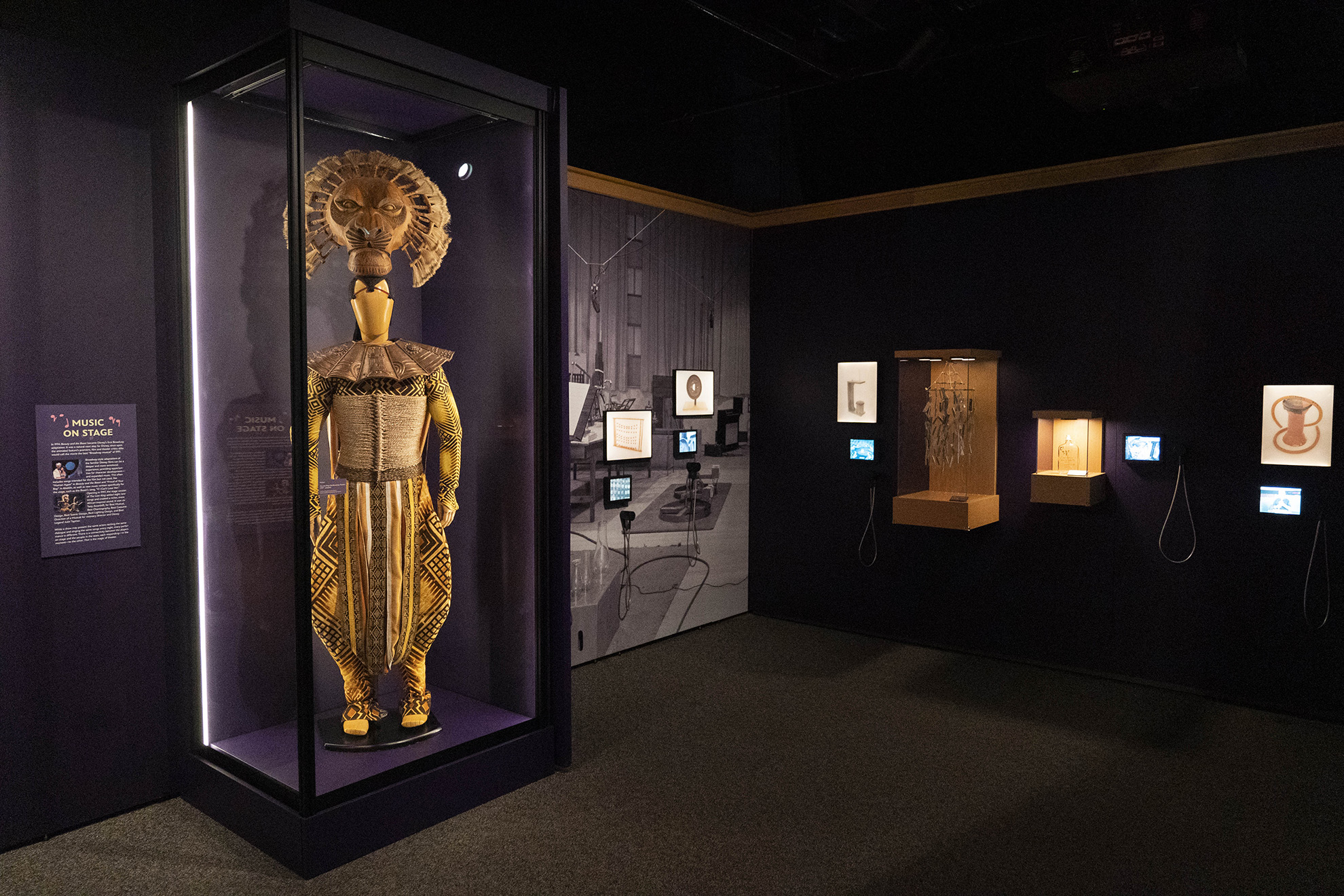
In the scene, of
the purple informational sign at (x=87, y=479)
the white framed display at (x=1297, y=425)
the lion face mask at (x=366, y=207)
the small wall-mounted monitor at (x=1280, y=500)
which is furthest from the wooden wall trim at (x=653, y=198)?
the small wall-mounted monitor at (x=1280, y=500)

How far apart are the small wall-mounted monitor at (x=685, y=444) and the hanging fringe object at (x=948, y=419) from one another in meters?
1.57

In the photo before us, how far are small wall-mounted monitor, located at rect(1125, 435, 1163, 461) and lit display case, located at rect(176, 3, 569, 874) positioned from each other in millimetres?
3317

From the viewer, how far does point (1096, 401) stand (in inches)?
203

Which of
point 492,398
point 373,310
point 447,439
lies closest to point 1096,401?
point 492,398

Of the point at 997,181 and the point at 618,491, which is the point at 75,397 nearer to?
the point at 618,491

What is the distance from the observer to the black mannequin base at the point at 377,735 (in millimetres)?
3471

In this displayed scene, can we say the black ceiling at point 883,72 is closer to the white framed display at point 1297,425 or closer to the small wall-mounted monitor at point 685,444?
the white framed display at point 1297,425

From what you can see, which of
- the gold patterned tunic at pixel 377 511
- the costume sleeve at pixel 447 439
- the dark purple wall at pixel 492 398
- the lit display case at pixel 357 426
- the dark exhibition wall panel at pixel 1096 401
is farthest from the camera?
the dark exhibition wall panel at pixel 1096 401

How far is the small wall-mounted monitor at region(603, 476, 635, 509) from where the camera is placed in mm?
5445

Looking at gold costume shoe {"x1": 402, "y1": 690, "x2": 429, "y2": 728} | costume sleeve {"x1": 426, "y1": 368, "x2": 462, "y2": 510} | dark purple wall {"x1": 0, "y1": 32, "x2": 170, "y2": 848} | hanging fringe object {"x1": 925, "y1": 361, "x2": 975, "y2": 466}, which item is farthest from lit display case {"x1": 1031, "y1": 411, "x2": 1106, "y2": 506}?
dark purple wall {"x1": 0, "y1": 32, "x2": 170, "y2": 848}

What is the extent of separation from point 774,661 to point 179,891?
136 inches

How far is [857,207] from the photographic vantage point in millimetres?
5969

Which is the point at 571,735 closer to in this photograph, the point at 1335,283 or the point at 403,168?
the point at 403,168

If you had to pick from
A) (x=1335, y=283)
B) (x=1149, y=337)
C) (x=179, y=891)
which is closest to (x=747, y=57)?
(x=1149, y=337)
